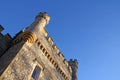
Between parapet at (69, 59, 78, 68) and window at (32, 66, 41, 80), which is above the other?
parapet at (69, 59, 78, 68)

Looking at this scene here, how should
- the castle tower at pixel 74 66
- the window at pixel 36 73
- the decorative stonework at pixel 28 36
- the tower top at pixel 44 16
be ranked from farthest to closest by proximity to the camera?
the castle tower at pixel 74 66 < the tower top at pixel 44 16 < the decorative stonework at pixel 28 36 < the window at pixel 36 73

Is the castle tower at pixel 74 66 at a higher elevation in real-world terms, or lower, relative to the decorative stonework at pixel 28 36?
higher

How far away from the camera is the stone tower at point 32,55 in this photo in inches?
554

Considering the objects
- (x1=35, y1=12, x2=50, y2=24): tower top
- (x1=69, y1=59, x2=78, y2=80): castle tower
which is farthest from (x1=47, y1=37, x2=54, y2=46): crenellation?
(x1=69, y1=59, x2=78, y2=80): castle tower

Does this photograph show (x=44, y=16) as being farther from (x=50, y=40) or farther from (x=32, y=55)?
(x=32, y=55)

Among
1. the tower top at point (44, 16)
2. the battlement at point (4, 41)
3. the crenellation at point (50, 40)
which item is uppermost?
the tower top at point (44, 16)

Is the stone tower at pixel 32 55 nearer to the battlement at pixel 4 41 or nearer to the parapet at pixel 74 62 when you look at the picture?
the battlement at pixel 4 41

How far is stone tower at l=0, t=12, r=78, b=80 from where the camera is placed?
1407 cm

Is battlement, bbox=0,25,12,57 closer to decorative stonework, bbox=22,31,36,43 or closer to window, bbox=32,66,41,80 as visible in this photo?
decorative stonework, bbox=22,31,36,43

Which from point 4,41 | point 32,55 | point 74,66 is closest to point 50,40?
point 32,55

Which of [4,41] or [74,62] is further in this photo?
[74,62]

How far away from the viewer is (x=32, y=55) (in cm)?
1669

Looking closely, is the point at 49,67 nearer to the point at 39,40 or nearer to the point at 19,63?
the point at 39,40

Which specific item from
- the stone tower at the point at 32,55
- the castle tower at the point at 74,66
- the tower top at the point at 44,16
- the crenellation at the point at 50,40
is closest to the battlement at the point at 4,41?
the stone tower at the point at 32,55
